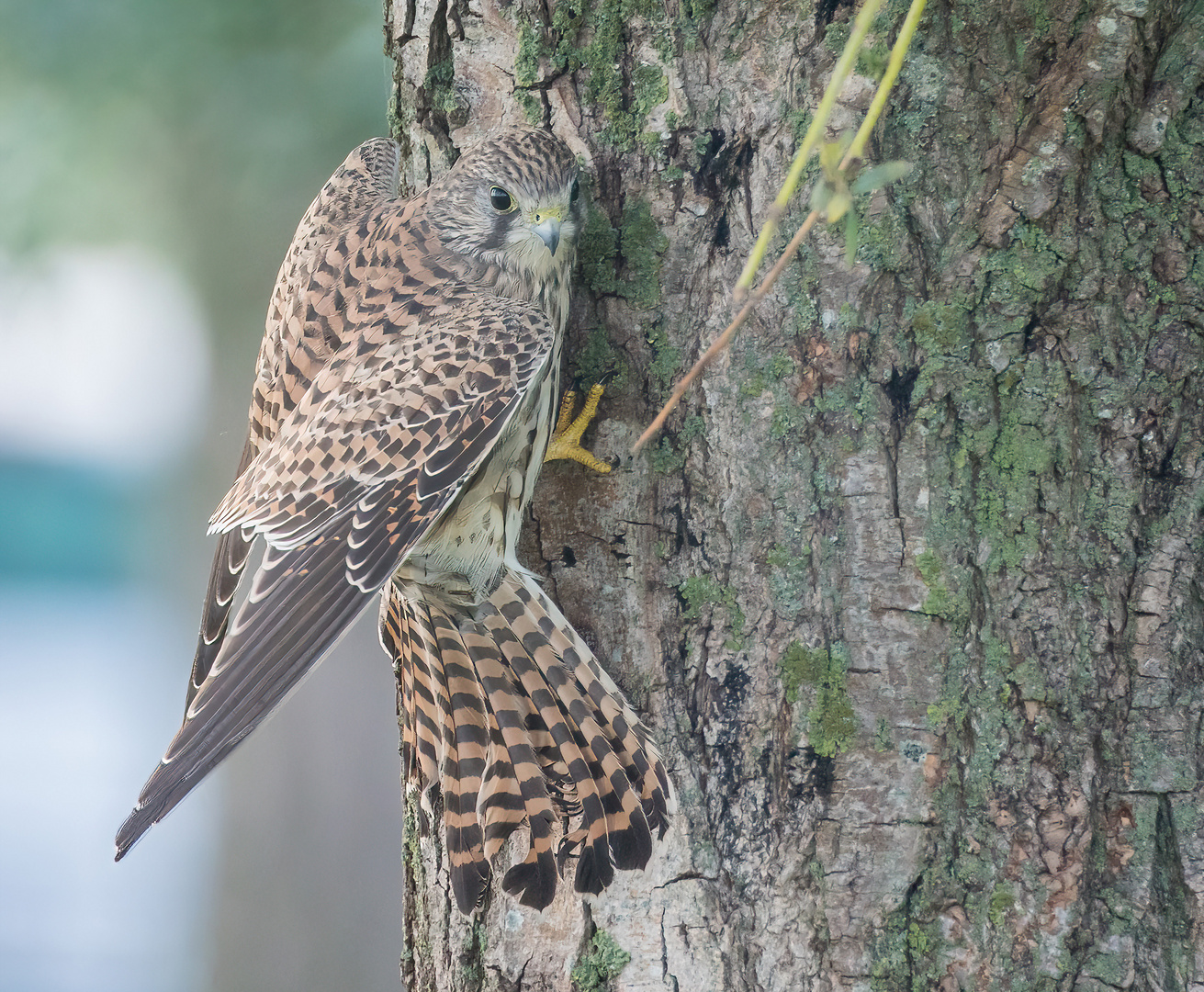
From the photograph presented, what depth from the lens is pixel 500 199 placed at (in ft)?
5.52

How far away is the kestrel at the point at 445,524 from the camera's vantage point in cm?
142

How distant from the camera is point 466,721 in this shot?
181 cm

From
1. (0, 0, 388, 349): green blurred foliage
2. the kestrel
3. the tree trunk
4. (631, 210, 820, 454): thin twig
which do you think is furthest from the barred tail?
(0, 0, 388, 349): green blurred foliage

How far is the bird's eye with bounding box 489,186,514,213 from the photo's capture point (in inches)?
65.2

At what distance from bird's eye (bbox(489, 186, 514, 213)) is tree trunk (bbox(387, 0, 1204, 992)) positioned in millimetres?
268

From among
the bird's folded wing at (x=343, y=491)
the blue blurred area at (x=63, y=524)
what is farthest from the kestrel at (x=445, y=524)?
the blue blurred area at (x=63, y=524)

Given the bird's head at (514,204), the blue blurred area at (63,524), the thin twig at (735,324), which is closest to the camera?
the thin twig at (735,324)

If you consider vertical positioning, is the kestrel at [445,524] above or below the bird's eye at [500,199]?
below

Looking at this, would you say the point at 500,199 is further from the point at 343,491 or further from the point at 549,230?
the point at 343,491

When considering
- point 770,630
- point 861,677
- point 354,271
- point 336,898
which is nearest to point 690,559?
point 770,630

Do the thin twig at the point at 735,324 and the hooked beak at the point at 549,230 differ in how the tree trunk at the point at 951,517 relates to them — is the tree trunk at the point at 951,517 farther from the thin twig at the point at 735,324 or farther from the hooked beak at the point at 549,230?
the thin twig at the point at 735,324

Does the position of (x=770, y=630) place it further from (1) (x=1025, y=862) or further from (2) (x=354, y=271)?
(2) (x=354, y=271)

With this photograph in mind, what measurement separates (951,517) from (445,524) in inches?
32.0

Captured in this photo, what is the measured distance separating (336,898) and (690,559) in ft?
11.3
